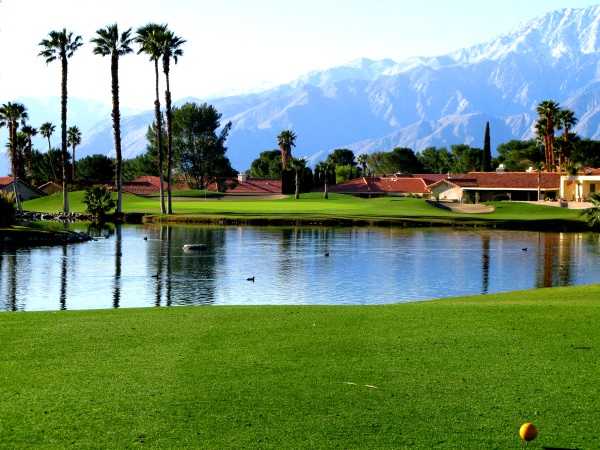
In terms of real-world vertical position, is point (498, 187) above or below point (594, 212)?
above

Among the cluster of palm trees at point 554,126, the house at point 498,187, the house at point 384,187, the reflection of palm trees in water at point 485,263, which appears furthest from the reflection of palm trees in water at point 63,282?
the house at point 384,187

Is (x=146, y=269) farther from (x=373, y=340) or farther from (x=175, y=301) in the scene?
(x=373, y=340)

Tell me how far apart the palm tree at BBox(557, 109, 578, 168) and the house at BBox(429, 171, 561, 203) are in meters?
7.86

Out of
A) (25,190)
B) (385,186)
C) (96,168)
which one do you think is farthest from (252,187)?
(25,190)

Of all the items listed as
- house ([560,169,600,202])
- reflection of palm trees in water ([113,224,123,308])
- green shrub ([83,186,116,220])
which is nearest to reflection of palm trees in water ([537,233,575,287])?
reflection of palm trees in water ([113,224,123,308])

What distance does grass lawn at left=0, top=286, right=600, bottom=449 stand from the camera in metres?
10.3

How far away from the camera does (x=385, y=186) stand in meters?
151

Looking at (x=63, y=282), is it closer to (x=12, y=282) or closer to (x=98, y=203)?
(x=12, y=282)

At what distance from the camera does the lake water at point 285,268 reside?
35.2 metres

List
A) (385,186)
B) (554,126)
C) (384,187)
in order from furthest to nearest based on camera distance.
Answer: (385,186) < (384,187) < (554,126)

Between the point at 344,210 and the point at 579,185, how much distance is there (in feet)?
115

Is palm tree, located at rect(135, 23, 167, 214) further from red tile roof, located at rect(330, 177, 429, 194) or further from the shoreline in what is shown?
red tile roof, located at rect(330, 177, 429, 194)

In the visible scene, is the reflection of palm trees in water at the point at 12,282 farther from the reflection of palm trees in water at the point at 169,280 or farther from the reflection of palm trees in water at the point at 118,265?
the reflection of palm trees in water at the point at 169,280

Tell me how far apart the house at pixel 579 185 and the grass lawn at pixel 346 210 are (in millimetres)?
14554
